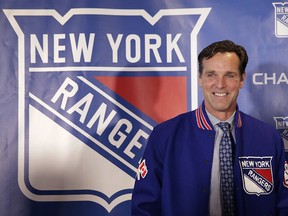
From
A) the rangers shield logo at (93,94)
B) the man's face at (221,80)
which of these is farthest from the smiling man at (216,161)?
the rangers shield logo at (93,94)

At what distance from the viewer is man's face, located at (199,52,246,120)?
4.43 feet

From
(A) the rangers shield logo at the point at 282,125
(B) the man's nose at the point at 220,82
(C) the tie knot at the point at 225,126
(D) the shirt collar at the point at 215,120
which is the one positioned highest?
(B) the man's nose at the point at 220,82

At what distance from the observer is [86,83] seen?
A: 1915mm

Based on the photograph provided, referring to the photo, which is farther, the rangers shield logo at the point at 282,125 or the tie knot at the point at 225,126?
the rangers shield logo at the point at 282,125

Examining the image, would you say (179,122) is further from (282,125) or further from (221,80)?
(282,125)

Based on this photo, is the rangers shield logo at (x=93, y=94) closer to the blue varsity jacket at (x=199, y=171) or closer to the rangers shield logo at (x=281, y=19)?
the rangers shield logo at (x=281, y=19)

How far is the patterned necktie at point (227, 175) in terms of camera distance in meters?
1.32

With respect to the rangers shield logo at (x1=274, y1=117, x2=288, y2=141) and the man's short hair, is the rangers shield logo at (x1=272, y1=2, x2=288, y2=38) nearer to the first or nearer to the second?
the rangers shield logo at (x1=274, y1=117, x2=288, y2=141)

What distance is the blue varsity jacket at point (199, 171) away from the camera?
4.38 feet

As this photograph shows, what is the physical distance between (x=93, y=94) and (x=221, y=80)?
723 mm

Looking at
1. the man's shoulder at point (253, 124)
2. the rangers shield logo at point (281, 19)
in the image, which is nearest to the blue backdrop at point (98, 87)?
the rangers shield logo at point (281, 19)

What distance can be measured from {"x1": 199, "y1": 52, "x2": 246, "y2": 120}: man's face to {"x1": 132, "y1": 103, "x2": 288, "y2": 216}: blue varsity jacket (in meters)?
0.06

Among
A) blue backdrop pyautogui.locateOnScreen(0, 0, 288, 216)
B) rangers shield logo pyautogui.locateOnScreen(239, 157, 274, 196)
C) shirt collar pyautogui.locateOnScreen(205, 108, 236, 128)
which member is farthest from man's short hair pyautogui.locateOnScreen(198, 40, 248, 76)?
blue backdrop pyautogui.locateOnScreen(0, 0, 288, 216)

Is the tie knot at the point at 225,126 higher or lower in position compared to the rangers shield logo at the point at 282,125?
lower
